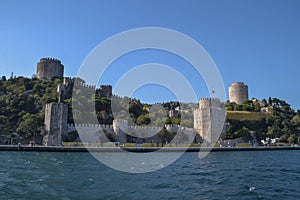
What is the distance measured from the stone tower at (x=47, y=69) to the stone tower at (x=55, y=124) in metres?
27.1

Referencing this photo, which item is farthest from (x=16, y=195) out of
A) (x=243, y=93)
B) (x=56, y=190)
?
(x=243, y=93)

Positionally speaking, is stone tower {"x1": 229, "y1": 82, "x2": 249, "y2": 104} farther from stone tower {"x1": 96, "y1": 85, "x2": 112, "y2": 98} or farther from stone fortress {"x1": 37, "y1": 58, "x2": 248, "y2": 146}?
stone tower {"x1": 96, "y1": 85, "x2": 112, "y2": 98}

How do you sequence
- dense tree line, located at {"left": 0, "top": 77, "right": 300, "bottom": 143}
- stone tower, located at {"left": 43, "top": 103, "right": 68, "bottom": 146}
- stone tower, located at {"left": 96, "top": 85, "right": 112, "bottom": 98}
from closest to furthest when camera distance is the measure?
1. stone tower, located at {"left": 43, "top": 103, "right": 68, "bottom": 146}
2. dense tree line, located at {"left": 0, "top": 77, "right": 300, "bottom": 143}
3. stone tower, located at {"left": 96, "top": 85, "right": 112, "bottom": 98}

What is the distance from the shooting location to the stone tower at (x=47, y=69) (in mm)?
61031

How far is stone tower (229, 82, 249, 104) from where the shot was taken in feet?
252

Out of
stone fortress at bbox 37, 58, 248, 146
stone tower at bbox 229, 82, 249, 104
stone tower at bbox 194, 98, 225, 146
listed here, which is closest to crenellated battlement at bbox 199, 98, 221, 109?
stone fortress at bbox 37, 58, 248, 146

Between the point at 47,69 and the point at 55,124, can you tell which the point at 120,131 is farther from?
the point at 47,69

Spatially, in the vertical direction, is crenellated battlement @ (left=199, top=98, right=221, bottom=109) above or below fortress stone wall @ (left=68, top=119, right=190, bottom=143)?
above

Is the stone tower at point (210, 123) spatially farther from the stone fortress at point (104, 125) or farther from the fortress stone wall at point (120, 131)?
the fortress stone wall at point (120, 131)

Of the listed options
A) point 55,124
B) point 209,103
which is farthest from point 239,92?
point 55,124

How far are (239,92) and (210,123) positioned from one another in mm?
36697

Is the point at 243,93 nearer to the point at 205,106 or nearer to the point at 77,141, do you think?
the point at 205,106

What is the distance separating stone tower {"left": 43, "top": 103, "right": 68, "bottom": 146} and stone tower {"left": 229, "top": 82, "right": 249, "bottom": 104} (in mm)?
52462

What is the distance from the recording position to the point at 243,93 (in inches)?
3027
